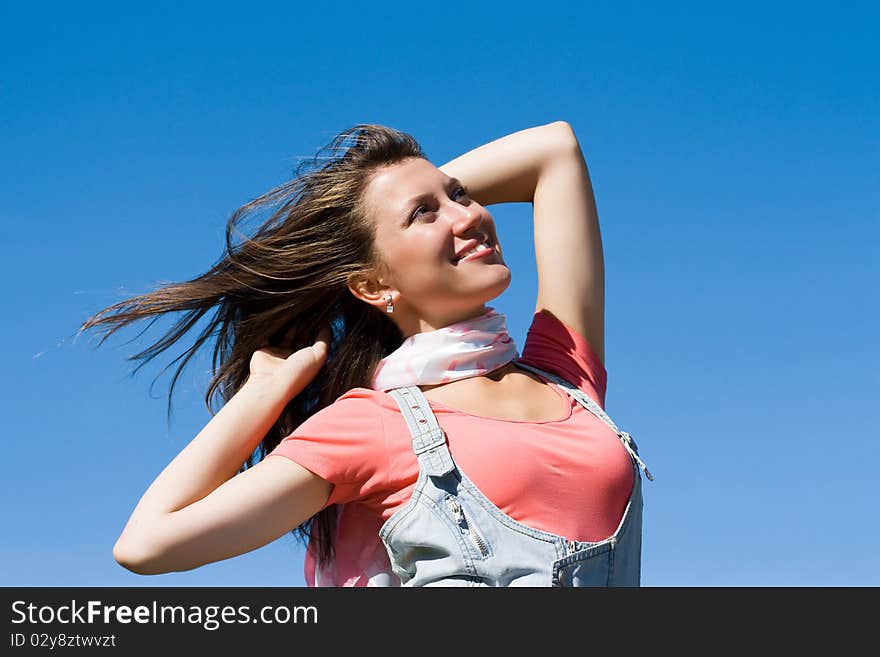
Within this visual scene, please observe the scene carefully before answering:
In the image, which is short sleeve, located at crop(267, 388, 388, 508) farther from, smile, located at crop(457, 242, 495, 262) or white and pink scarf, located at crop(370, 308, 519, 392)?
smile, located at crop(457, 242, 495, 262)

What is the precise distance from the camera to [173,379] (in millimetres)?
4652

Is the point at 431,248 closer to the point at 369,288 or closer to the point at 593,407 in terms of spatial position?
the point at 369,288

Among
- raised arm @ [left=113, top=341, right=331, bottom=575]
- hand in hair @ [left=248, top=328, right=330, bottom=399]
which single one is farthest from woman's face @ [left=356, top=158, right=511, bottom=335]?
raised arm @ [left=113, top=341, right=331, bottom=575]

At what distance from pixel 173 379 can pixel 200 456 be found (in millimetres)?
923

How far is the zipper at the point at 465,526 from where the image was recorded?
11.8ft

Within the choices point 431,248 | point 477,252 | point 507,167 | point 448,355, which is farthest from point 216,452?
point 507,167

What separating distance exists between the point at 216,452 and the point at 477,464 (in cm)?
92

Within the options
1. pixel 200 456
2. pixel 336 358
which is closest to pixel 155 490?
pixel 200 456

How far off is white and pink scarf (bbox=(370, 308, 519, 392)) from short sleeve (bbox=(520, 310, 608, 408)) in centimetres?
19

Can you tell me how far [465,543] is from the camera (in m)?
3.61
